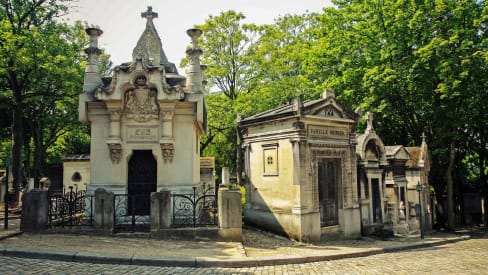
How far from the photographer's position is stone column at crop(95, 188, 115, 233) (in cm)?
1011

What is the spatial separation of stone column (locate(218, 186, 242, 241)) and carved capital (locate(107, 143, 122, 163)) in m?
3.83

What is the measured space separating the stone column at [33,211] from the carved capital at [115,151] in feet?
7.37

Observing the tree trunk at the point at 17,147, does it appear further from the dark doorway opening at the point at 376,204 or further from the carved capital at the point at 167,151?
the dark doorway opening at the point at 376,204

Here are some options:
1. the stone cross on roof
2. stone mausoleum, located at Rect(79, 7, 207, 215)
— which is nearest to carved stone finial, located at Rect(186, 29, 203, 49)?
stone mausoleum, located at Rect(79, 7, 207, 215)

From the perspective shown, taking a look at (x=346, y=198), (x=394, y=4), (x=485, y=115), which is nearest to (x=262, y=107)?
(x=394, y=4)

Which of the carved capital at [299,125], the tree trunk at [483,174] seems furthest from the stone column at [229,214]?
the tree trunk at [483,174]

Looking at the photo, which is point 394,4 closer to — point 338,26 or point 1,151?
point 338,26

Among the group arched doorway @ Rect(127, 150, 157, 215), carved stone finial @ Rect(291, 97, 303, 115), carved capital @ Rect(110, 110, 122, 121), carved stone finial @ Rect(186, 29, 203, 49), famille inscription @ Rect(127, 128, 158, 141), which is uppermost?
carved stone finial @ Rect(186, 29, 203, 49)

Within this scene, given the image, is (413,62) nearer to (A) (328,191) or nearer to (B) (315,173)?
(A) (328,191)

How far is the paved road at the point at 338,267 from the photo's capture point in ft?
23.0

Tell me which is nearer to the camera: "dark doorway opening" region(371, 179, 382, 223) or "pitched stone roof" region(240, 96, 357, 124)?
"pitched stone roof" region(240, 96, 357, 124)

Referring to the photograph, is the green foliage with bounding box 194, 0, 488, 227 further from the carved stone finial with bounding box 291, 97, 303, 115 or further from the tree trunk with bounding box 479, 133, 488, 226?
the carved stone finial with bounding box 291, 97, 303, 115

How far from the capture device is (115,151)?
1163 cm

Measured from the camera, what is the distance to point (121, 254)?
7.93 metres
